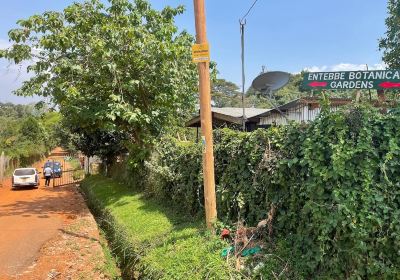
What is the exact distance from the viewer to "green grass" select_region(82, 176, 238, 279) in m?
5.23

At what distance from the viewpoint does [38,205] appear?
17.5 meters

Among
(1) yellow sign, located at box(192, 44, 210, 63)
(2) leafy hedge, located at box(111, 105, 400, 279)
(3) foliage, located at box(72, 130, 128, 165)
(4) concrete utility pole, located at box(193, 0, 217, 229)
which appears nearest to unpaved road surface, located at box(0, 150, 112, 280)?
(4) concrete utility pole, located at box(193, 0, 217, 229)

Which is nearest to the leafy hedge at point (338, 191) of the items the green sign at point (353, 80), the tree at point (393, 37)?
the green sign at point (353, 80)

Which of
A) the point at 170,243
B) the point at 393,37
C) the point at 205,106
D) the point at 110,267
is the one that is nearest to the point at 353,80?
the point at 205,106

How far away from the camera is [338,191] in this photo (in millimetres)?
4152

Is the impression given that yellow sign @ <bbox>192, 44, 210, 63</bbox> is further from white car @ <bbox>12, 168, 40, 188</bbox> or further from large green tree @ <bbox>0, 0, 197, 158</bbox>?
white car @ <bbox>12, 168, 40, 188</bbox>

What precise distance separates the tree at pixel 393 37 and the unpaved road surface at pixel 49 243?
49.7ft

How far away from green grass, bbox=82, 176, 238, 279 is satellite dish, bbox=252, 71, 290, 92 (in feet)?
9.97

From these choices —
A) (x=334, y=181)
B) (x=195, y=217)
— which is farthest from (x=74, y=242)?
(x=334, y=181)

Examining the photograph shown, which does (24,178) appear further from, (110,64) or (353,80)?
(353,80)

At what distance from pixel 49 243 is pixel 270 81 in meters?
7.59

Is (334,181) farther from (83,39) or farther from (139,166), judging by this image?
(83,39)

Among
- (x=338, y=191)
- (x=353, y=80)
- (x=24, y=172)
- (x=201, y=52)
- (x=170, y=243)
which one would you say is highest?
(x=201, y=52)

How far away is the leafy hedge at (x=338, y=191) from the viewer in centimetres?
401
